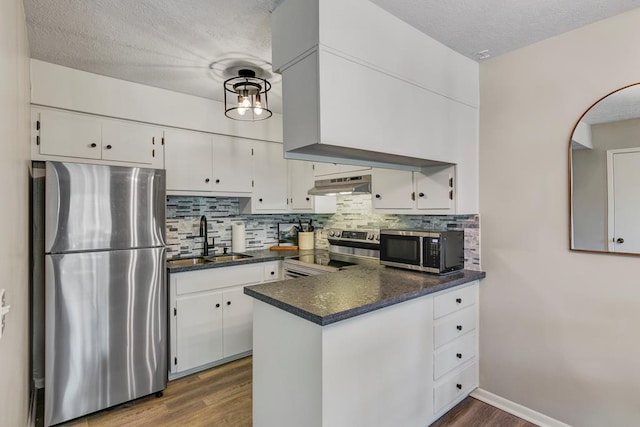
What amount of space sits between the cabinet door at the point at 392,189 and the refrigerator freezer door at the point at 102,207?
1715 mm

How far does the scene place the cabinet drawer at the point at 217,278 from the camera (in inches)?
106

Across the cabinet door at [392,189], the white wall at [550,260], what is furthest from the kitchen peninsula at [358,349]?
the cabinet door at [392,189]

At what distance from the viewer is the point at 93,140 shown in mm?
2510

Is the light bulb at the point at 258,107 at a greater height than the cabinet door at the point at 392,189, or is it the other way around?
the light bulb at the point at 258,107

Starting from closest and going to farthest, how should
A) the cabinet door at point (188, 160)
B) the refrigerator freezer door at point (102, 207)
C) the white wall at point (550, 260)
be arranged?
the white wall at point (550, 260), the refrigerator freezer door at point (102, 207), the cabinet door at point (188, 160)

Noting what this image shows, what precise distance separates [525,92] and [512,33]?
41 cm

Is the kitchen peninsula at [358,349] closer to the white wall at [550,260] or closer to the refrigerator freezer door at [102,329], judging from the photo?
the white wall at [550,260]

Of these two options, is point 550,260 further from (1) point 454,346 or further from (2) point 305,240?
(2) point 305,240

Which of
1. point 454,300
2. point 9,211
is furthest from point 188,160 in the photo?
point 454,300

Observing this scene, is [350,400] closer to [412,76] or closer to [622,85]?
[412,76]

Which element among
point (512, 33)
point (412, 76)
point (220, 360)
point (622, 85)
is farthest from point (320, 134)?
point (220, 360)

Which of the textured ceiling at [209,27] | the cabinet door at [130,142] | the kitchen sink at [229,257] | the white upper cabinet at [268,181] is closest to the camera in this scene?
the textured ceiling at [209,27]

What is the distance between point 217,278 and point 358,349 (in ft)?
5.44

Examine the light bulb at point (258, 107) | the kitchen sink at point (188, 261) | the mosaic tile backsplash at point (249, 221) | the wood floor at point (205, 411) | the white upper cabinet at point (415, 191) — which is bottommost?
the wood floor at point (205, 411)
